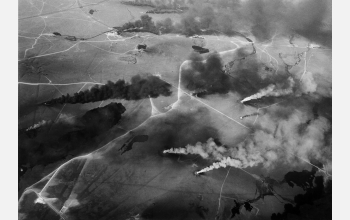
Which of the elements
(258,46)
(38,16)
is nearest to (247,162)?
(258,46)

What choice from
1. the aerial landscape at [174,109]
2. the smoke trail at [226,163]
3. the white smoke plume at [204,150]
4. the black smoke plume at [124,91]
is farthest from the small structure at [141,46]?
the smoke trail at [226,163]

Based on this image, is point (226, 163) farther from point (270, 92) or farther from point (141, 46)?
point (141, 46)

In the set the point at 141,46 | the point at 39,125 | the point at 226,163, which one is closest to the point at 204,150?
the point at 226,163

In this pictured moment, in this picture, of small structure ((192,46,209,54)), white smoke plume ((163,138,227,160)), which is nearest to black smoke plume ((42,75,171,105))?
small structure ((192,46,209,54))

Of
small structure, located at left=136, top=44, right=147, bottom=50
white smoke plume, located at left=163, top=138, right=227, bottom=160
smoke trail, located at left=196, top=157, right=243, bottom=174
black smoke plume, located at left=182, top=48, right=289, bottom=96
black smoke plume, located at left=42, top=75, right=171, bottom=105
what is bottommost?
smoke trail, located at left=196, top=157, right=243, bottom=174

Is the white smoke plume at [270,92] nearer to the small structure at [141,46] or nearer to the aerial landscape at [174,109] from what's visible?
the aerial landscape at [174,109]

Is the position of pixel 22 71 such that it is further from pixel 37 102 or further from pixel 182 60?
pixel 182 60

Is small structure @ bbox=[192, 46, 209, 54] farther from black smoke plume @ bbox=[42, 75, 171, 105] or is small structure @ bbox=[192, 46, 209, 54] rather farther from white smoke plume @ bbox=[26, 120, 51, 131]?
white smoke plume @ bbox=[26, 120, 51, 131]
